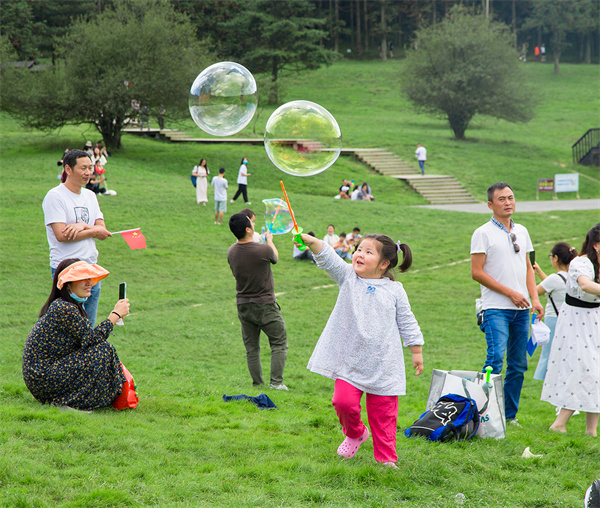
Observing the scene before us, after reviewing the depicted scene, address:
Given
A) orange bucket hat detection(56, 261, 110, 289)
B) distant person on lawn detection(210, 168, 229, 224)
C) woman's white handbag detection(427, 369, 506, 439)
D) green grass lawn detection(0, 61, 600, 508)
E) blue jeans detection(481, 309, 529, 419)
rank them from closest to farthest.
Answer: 1. green grass lawn detection(0, 61, 600, 508)
2. orange bucket hat detection(56, 261, 110, 289)
3. woman's white handbag detection(427, 369, 506, 439)
4. blue jeans detection(481, 309, 529, 419)
5. distant person on lawn detection(210, 168, 229, 224)

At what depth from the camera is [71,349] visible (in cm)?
525

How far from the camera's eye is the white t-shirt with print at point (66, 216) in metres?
5.65

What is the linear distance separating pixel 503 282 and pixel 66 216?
13.9 feet

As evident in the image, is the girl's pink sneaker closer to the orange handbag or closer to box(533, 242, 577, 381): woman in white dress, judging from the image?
the orange handbag

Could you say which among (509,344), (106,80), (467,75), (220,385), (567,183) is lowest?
(220,385)

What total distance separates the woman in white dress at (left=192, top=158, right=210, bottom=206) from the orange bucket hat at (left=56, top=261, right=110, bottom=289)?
53.7 feet

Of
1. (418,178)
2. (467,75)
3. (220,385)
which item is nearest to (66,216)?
(220,385)

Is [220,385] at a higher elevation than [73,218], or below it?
below

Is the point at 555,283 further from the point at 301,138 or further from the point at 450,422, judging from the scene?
the point at 301,138

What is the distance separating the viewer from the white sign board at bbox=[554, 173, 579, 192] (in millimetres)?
32219

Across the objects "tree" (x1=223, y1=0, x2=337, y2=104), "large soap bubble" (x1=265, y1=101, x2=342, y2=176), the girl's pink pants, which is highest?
"tree" (x1=223, y1=0, x2=337, y2=104)

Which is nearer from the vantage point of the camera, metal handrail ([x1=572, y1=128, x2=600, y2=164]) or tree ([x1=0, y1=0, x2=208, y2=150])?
tree ([x1=0, y1=0, x2=208, y2=150])

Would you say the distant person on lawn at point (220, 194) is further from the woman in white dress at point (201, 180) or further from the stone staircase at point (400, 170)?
the stone staircase at point (400, 170)

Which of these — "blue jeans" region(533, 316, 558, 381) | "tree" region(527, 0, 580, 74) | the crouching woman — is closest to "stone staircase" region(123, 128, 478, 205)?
"blue jeans" region(533, 316, 558, 381)
